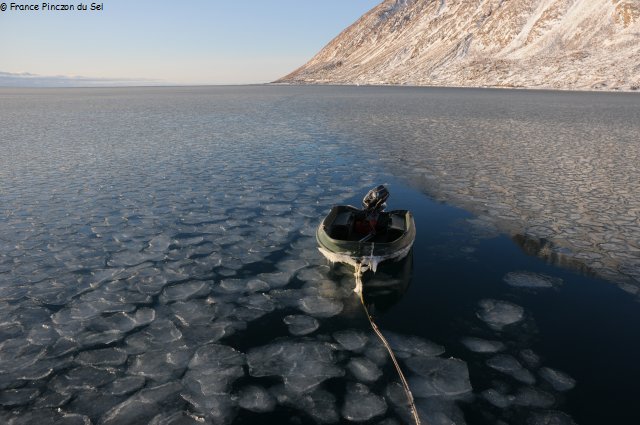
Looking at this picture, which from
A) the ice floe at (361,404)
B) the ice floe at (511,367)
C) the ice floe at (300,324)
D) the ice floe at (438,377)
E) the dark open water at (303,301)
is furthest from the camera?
the ice floe at (300,324)

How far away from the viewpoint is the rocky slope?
92.1m

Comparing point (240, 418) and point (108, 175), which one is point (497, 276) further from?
point (108, 175)

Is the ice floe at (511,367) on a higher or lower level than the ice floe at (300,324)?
higher

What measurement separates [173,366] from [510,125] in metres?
40.7

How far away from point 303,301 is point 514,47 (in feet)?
423

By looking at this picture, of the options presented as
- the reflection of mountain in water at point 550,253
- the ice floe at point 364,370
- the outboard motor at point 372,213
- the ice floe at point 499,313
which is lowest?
the ice floe at point 364,370

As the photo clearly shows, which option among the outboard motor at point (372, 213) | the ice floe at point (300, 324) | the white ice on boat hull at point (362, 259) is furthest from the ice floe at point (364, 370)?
the outboard motor at point (372, 213)

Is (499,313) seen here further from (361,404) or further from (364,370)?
(361,404)

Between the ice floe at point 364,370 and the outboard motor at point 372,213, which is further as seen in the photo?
the outboard motor at point 372,213

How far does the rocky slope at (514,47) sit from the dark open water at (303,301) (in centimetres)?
8991

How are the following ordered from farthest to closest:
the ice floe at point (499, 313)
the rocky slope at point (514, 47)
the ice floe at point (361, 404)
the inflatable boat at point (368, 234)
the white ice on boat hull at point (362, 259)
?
the rocky slope at point (514, 47) → the inflatable boat at point (368, 234) → the white ice on boat hull at point (362, 259) → the ice floe at point (499, 313) → the ice floe at point (361, 404)

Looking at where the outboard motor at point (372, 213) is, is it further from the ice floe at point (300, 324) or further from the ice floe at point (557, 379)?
the ice floe at point (557, 379)

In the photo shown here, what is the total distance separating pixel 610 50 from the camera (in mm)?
91688

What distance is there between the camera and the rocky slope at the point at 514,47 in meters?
92.1
